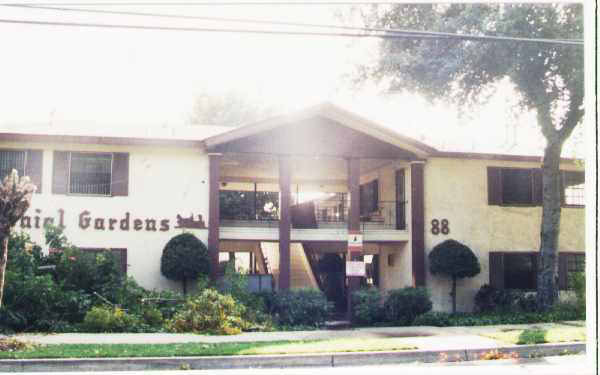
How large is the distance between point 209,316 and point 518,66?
424 inches

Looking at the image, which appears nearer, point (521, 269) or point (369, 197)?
point (521, 269)

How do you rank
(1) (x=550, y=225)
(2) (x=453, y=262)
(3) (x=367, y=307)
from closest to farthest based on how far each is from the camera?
(3) (x=367, y=307) → (1) (x=550, y=225) → (2) (x=453, y=262)

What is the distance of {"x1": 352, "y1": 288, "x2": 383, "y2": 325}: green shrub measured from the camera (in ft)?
61.1

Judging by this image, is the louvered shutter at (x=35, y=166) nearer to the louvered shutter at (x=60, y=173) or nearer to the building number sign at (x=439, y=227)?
the louvered shutter at (x=60, y=173)

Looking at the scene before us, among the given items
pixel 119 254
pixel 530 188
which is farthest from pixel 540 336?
pixel 119 254

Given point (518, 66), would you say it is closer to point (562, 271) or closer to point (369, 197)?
point (562, 271)

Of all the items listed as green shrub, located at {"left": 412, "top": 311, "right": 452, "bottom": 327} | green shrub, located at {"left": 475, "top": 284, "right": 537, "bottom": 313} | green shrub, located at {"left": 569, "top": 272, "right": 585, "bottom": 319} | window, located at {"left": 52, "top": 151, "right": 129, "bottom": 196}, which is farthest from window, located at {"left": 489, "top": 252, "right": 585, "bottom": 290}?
window, located at {"left": 52, "top": 151, "right": 129, "bottom": 196}

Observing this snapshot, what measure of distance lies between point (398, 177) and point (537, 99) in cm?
508

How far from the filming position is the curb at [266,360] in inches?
423

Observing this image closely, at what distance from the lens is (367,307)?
1864 centimetres

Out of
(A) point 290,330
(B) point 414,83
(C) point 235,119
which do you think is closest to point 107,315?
(A) point 290,330

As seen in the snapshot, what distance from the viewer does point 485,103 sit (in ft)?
69.3

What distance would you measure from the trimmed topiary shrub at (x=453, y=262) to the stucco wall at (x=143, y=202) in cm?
685

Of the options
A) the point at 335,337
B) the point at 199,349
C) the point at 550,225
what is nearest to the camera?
the point at 199,349
